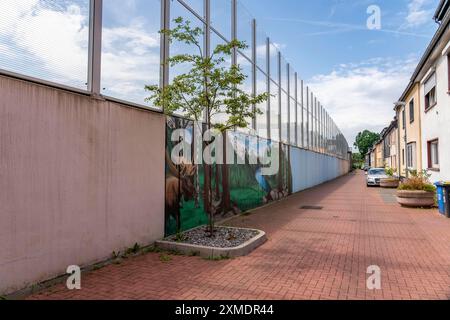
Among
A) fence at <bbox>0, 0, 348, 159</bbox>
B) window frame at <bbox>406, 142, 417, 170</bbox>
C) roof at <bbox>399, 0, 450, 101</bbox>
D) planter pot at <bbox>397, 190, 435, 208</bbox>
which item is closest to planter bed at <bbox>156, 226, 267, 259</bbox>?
fence at <bbox>0, 0, 348, 159</bbox>

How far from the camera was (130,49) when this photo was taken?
6438 mm

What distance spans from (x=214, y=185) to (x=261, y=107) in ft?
18.1

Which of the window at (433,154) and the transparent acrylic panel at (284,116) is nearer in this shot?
the window at (433,154)

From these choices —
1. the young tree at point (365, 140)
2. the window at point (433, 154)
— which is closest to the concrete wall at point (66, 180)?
the window at point (433, 154)

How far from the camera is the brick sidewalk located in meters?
4.29

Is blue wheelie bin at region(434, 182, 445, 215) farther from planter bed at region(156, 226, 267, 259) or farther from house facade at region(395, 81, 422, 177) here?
planter bed at region(156, 226, 267, 259)

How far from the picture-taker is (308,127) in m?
24.2

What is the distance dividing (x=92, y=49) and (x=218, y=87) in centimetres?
257

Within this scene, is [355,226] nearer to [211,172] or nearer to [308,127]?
[211,172]

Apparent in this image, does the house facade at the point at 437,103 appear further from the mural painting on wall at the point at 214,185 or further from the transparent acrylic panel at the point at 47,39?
the transparent acrylic panel at the point at 47,39

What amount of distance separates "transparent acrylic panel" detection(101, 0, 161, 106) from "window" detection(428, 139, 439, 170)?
12.6 m

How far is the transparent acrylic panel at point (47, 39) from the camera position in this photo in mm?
4309

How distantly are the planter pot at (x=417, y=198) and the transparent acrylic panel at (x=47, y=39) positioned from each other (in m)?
11.8
